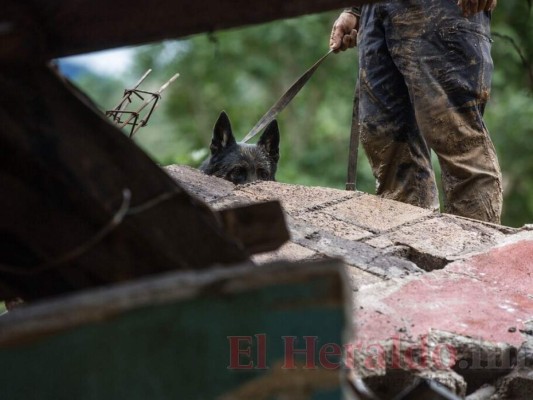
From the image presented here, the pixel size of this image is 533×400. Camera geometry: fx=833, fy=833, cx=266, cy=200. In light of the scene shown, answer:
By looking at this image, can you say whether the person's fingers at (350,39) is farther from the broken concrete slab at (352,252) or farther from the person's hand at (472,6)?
the broken concrete slab at (352,252)

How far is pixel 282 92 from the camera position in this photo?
51.2ft

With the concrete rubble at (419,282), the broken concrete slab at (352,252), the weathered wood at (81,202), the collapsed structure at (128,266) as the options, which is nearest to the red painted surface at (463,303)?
the concrete rubble at (419,282)

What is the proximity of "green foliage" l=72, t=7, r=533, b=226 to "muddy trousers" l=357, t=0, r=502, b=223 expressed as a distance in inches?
248

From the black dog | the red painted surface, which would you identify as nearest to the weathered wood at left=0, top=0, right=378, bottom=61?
the red painted surface

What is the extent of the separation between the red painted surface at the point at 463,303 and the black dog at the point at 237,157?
3304mm

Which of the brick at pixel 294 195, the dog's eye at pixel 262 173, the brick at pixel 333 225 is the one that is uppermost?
the dog's eye at pixel 262 173

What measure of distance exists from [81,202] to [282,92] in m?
14.0

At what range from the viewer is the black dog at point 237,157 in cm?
680

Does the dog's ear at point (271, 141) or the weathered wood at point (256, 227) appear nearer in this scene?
the weathered wood at point (256, 227)

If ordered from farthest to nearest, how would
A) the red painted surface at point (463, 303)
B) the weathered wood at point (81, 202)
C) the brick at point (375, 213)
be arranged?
the brick at point (375, 213) → the red painted surface at point (463, 303) → the weathered wood at point (81, 202)

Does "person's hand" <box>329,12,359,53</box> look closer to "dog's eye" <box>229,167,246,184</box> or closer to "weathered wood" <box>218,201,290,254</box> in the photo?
"dog's eye" <box>229,167,246,184</box>

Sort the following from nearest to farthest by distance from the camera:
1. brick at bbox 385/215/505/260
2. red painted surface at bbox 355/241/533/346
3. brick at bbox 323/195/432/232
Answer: red painted surface at bbox 355/241/533/346 → brick at bbox 385/215/505/260 → brick at bbox 323/195/432/232

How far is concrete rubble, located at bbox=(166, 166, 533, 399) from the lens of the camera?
2.73m

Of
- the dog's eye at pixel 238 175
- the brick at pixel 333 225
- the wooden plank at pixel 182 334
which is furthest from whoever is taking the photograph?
the dog's eye at pixel 238 175
